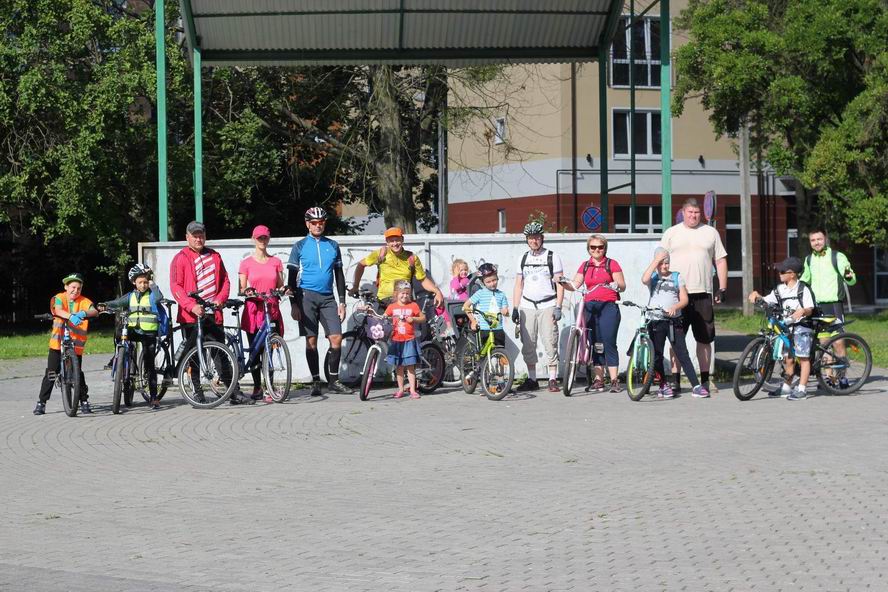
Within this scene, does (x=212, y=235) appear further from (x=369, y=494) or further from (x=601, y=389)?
(x=369, y=494)

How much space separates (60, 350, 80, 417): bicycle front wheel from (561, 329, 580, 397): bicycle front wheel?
4979 mm

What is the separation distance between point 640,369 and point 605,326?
0.71 metres

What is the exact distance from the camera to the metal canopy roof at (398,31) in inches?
703

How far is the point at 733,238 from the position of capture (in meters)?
48.1

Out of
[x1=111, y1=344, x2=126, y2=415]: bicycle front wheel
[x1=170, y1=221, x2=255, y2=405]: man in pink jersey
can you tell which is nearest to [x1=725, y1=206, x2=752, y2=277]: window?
[x1=170, y1=221, x2=255, y2=405]: man in pink jersey

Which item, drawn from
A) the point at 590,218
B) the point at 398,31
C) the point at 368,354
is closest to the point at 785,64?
the point at 590,218

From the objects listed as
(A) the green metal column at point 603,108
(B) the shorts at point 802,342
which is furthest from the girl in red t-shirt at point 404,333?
(A) the green metal column at point 603,108

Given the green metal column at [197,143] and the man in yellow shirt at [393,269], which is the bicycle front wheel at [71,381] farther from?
the green metal column at [197,143]

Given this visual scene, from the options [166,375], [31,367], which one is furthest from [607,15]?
[31,367]

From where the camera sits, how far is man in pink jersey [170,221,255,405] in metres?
13.7

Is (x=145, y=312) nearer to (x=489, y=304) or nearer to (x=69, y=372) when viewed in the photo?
(x=69, y=372)

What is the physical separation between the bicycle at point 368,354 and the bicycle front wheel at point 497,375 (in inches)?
31.5

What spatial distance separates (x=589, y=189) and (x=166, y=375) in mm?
32028

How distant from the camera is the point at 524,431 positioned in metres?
11.7
